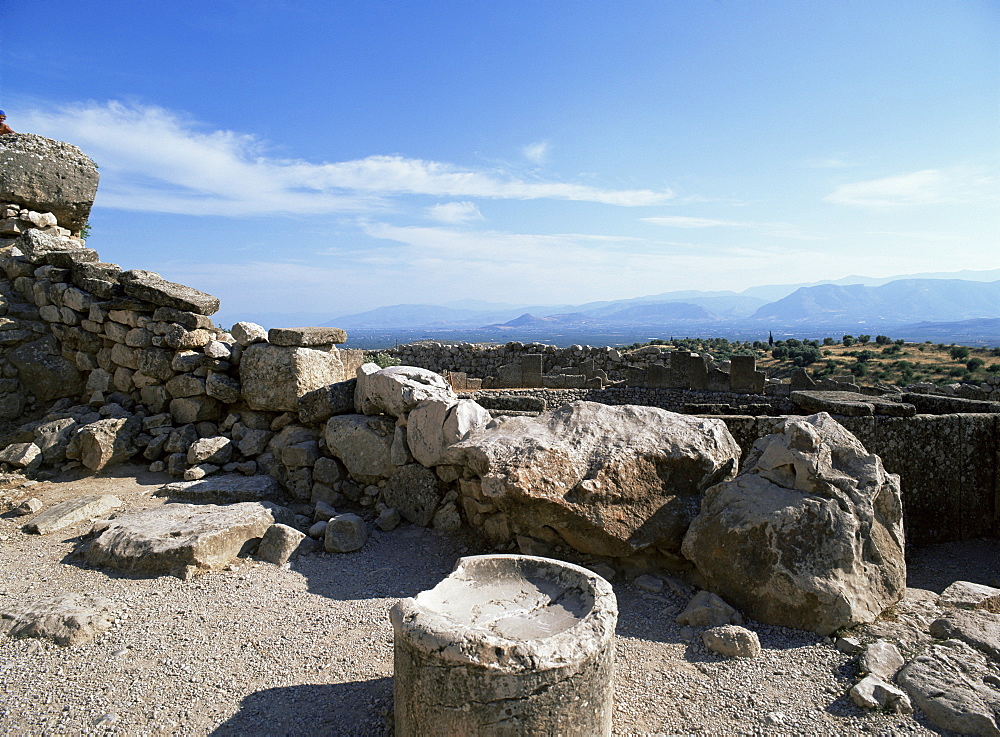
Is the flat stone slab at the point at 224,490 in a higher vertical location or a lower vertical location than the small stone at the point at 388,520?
higher

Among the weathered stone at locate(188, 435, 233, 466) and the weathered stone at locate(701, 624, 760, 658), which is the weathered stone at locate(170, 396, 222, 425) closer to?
→ the weathered stone at locate(188, 435, 233, 466)

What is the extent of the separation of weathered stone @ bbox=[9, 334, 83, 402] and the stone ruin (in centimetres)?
2

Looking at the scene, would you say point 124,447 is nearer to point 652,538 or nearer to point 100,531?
point 100,531

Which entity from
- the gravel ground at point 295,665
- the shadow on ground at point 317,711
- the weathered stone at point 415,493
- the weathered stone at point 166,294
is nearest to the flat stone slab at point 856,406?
the gravel ground at point 295,665

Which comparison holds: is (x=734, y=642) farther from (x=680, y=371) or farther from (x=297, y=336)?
(x=680, y=371)

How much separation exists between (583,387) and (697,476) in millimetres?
10674

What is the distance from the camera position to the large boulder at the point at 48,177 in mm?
8188

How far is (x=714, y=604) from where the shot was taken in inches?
157

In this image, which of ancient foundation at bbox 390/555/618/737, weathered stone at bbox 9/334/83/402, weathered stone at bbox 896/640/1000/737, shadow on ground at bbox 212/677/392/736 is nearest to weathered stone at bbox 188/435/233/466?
weathered stone at bbox 9/334/83/402

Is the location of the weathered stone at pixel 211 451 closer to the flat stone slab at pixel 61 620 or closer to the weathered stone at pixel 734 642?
the flat stone slab at pixel 61 620

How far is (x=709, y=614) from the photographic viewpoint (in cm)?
391

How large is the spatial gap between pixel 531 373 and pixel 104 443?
1090 centimetres

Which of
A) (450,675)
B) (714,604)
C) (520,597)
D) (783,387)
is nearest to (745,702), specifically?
(714,604)

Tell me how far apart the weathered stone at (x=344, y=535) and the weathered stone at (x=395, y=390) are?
3.82ft
